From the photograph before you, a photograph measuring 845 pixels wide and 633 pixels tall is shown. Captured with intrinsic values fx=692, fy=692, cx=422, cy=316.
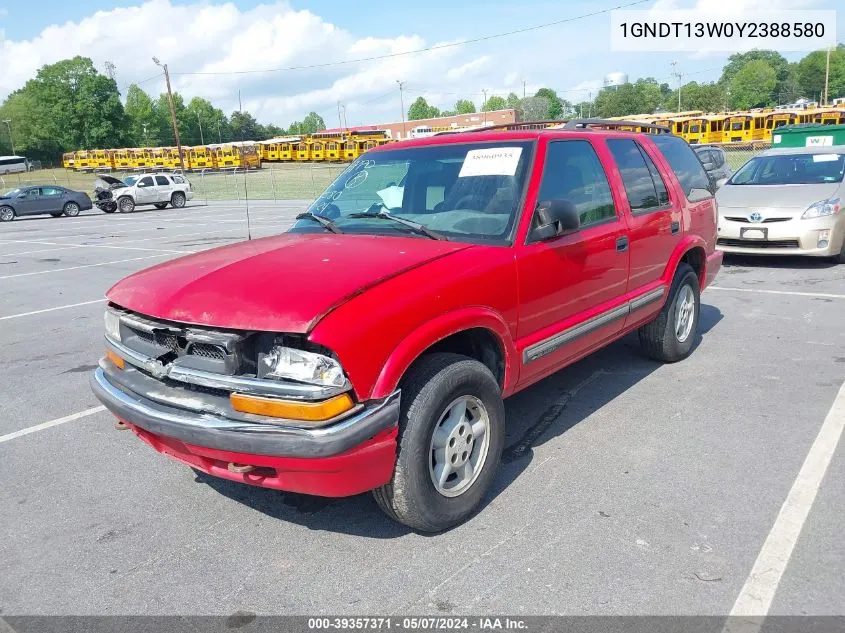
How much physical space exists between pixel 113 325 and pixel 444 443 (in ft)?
6.10

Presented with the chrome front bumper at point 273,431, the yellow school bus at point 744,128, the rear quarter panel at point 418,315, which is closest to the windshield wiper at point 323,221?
the rear quarter panel at point 418,315

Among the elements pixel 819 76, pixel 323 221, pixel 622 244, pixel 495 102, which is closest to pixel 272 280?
pixel 323 221

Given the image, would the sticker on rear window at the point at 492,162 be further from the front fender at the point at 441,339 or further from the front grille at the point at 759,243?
the front grille at the point at 759,243

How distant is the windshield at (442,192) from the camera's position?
381 centimetres

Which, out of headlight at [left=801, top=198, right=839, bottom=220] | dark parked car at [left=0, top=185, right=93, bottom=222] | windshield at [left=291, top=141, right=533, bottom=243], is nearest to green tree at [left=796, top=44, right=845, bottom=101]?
dark parked car at [left=0, top=185, right=93, bottom=222]

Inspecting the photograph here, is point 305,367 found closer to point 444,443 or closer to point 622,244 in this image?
point 444,443

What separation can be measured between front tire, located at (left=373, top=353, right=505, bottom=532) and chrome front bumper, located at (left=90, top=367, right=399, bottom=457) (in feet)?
0.56

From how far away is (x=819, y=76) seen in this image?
126 m

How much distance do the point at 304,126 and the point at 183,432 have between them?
185 metres

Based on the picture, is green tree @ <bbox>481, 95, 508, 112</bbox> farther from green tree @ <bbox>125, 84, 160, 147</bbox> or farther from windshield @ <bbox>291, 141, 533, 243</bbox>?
windshield @ <bbox>291, 141, 533, 243</bbox>

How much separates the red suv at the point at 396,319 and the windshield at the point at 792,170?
22.3ft

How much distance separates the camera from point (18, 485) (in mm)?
3936

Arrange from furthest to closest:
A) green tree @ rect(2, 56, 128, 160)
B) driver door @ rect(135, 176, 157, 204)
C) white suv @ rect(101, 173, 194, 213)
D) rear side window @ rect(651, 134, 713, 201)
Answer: green tree @ rect(2, 56, 128, 160), driver door @ rect(135, 176, 157, 204), white suv @ rect(101, 173, 194, 213), rear side window @ rect(651, 134, 713, 201)

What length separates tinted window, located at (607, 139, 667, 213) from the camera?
4809 mm
